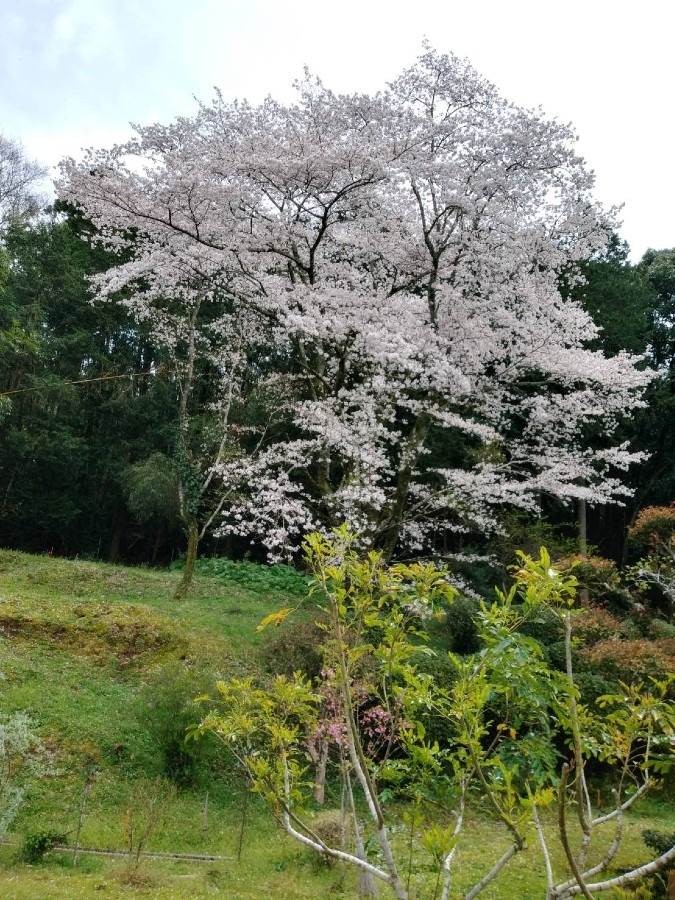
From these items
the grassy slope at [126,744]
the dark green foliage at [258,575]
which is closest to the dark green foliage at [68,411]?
the dark green foliage at [258,575]

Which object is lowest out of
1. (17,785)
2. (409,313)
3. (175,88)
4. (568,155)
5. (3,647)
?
(17,785)

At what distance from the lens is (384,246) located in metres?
10.0

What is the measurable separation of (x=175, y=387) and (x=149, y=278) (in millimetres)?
9919

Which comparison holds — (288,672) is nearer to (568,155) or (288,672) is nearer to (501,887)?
(501,887)

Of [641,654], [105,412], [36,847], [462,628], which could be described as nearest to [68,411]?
[105,412]

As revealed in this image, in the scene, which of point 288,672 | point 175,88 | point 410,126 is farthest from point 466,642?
point 175,88

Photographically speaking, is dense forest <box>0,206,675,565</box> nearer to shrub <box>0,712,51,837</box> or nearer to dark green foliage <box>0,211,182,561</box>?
dark green foliage <box>0,211,182,561</box>

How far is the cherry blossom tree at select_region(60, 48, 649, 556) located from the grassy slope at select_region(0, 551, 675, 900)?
2298mm

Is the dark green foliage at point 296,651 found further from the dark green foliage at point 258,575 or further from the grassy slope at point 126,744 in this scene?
the dark green foliage at point 258,575

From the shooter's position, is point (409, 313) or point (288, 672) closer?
point (288, 672)

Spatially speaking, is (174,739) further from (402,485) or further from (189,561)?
(189,561)

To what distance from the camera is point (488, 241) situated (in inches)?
375

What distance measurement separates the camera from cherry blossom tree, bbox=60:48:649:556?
8.27m

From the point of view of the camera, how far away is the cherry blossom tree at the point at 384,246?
8.27m
